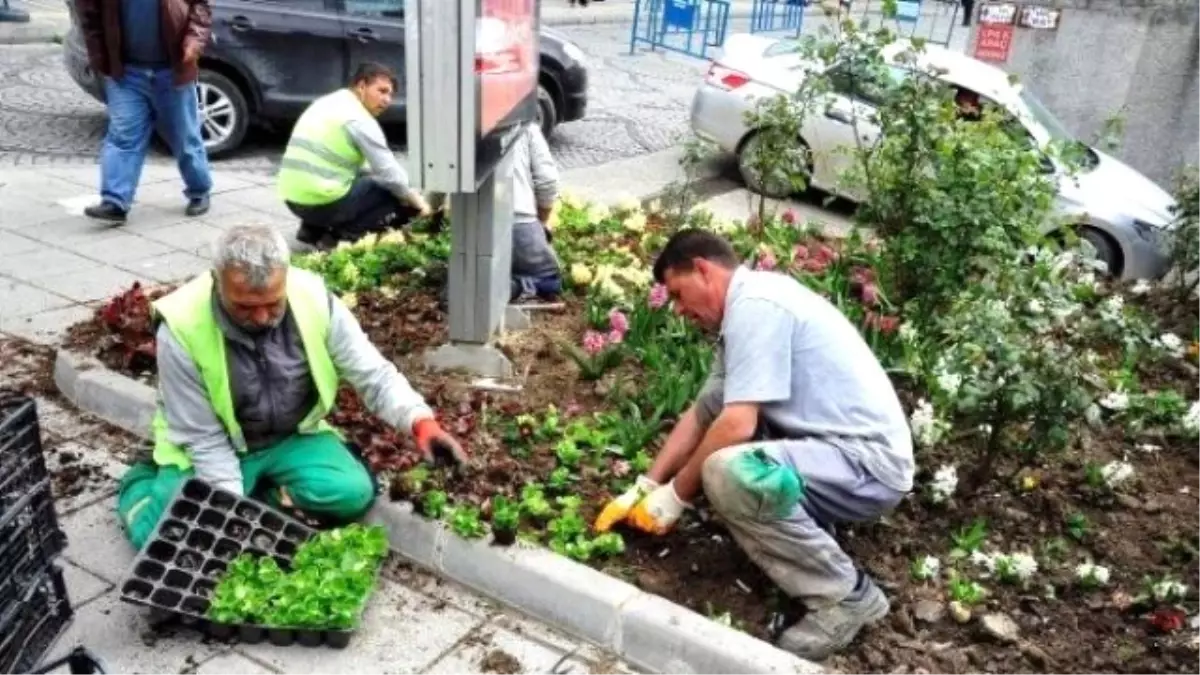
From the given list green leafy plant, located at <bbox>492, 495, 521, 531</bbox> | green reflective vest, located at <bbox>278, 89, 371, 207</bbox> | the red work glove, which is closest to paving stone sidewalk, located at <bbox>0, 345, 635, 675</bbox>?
green leafy plant, located at <bbox>492, 495, 521, 531</bbox>

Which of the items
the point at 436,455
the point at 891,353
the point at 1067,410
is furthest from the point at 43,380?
the point at 1067,410

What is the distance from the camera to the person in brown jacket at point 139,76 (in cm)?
656

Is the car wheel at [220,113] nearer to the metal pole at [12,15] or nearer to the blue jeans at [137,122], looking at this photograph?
the blue jeans at [137,122]

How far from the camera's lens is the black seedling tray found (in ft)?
10.3

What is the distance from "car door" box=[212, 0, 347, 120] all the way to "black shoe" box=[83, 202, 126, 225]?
7.80ft

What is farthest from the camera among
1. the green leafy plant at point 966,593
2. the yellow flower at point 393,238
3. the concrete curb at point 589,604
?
the yellow flower at point 393,238

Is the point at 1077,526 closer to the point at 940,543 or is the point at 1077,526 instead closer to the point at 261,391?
the point at 940,543

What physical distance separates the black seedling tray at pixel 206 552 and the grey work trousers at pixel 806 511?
122cm

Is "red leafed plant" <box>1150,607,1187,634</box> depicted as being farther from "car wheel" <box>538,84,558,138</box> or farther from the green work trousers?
"car wheel" <box>538,84,558,138</box>

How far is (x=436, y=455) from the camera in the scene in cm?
354

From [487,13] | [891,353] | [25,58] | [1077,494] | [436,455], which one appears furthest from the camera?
[25,58]

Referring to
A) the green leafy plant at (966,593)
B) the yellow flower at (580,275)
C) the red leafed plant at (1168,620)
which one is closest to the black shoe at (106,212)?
the yellow flower at (580,275)

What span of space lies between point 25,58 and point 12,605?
1152 centimetres

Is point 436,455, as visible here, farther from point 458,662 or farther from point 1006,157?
point 1006,157
